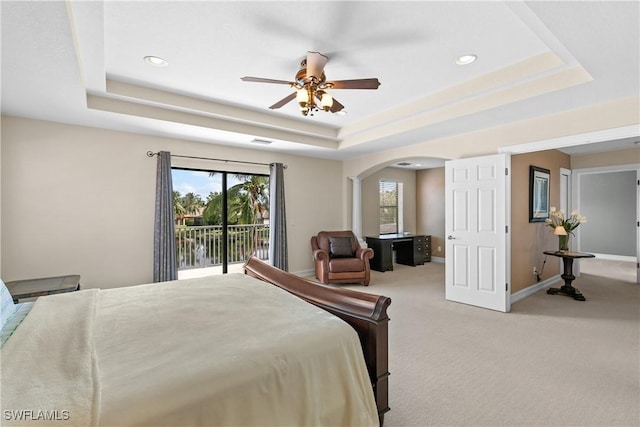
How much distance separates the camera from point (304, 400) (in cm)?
131

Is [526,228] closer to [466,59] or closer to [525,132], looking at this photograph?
[525,132]

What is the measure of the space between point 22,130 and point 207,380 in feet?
13.9

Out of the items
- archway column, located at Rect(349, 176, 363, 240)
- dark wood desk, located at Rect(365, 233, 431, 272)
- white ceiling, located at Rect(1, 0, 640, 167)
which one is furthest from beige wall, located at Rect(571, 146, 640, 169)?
archway column, located at Rect(349, 176, 363, 240)

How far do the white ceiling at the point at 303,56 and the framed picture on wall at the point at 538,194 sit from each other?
60.2 inches

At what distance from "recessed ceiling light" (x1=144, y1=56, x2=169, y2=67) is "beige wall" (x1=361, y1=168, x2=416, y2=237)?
200 inches

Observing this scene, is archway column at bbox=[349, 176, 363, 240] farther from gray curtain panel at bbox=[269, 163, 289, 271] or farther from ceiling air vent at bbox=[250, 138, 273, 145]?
ceiling air vent at bbox=[250, 138, 273, 145]

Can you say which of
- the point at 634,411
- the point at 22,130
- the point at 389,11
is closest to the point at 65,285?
the point at 22,130

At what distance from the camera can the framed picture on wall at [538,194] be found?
4.80m

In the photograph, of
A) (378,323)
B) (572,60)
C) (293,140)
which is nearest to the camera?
(378,323)

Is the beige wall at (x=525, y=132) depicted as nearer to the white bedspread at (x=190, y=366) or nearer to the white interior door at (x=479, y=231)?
the white interior door at (x=479, y=231)

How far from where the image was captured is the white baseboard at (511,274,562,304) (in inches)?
175

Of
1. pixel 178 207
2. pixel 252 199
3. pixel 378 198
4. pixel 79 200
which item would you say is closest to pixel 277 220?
pixel 252 199

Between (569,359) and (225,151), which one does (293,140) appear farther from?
(569,359)

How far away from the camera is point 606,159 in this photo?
5.76 m
